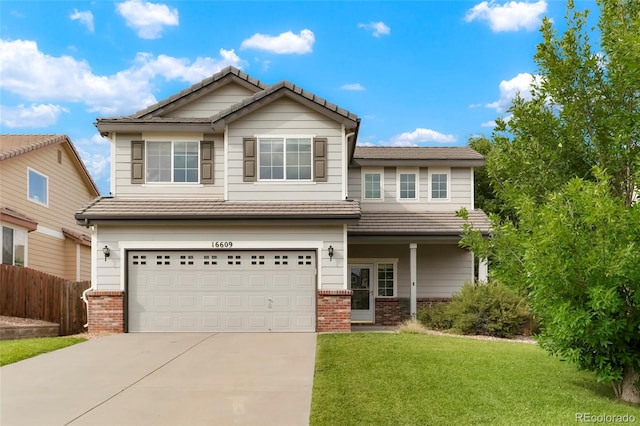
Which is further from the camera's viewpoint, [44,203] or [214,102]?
[44,203]

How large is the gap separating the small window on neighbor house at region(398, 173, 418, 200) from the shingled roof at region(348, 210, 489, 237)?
715 millimetres

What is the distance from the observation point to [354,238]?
60.2ft

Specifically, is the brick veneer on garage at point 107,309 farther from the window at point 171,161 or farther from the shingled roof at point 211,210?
the window at point 171,161

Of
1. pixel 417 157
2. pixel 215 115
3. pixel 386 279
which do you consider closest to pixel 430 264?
pixel 386 279

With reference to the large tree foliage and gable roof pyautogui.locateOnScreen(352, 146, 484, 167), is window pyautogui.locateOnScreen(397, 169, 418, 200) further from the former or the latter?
the large tree foliage

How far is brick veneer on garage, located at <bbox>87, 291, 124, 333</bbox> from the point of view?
602 inches

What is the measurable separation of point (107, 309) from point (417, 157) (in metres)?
11.1

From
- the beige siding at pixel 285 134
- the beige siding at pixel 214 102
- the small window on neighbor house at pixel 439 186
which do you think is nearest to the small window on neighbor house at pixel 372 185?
the small window on neighbor house at pixel 439 186

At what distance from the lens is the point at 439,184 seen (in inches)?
798

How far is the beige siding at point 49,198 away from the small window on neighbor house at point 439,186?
47.8 ft

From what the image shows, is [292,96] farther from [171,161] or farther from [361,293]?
[361,293]

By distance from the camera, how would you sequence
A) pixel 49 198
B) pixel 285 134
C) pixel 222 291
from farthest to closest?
pixel 49 198
pixel 285 134
pixel 222 291

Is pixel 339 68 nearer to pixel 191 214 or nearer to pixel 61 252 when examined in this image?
pixel 191 214

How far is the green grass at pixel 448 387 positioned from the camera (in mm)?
6992
